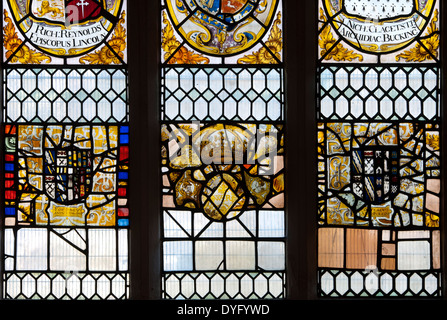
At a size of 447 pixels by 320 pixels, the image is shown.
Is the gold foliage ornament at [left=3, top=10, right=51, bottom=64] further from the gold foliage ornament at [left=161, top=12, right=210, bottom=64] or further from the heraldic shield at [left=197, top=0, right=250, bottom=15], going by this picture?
the heraldic shield at [left=197, top=0, right=250, bottom=15]

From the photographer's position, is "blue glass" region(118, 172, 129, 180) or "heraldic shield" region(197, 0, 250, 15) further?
"heraldic shield" region(197, 0, 250, 15)

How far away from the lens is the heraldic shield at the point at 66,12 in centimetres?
322

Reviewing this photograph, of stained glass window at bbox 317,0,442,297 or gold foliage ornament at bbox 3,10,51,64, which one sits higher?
gold foliage ornament at bbox 3,10,51,64

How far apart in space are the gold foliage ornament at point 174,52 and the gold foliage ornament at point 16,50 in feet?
2.27

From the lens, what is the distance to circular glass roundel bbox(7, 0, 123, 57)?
10.5 feet

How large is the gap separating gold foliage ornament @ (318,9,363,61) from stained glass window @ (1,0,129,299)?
1154mm

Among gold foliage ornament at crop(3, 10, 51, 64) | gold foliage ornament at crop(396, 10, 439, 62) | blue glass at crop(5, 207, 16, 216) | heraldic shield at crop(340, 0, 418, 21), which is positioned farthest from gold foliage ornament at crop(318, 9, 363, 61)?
blue glass at crop(5, 207, 16, 216)

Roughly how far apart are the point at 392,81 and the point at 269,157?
829 millimetres

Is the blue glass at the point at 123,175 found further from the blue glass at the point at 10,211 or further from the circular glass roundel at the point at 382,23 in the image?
the circular glass roundel at the point at 382,23

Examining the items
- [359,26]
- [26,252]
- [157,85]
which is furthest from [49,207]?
[359,26]

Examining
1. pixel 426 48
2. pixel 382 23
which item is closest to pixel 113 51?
pixel 382 23

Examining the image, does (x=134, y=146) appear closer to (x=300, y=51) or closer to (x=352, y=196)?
(x=300, y=51)

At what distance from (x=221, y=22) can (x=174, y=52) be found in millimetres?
329

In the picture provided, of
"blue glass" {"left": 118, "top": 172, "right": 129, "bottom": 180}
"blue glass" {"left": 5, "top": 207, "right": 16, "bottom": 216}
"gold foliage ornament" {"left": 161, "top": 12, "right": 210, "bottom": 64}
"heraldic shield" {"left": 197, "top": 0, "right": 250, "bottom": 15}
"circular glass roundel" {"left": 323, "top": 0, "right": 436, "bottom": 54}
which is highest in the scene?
"heraldic shield" {"left": 197, "top": 0, "right": 250, "bottom": 15}
